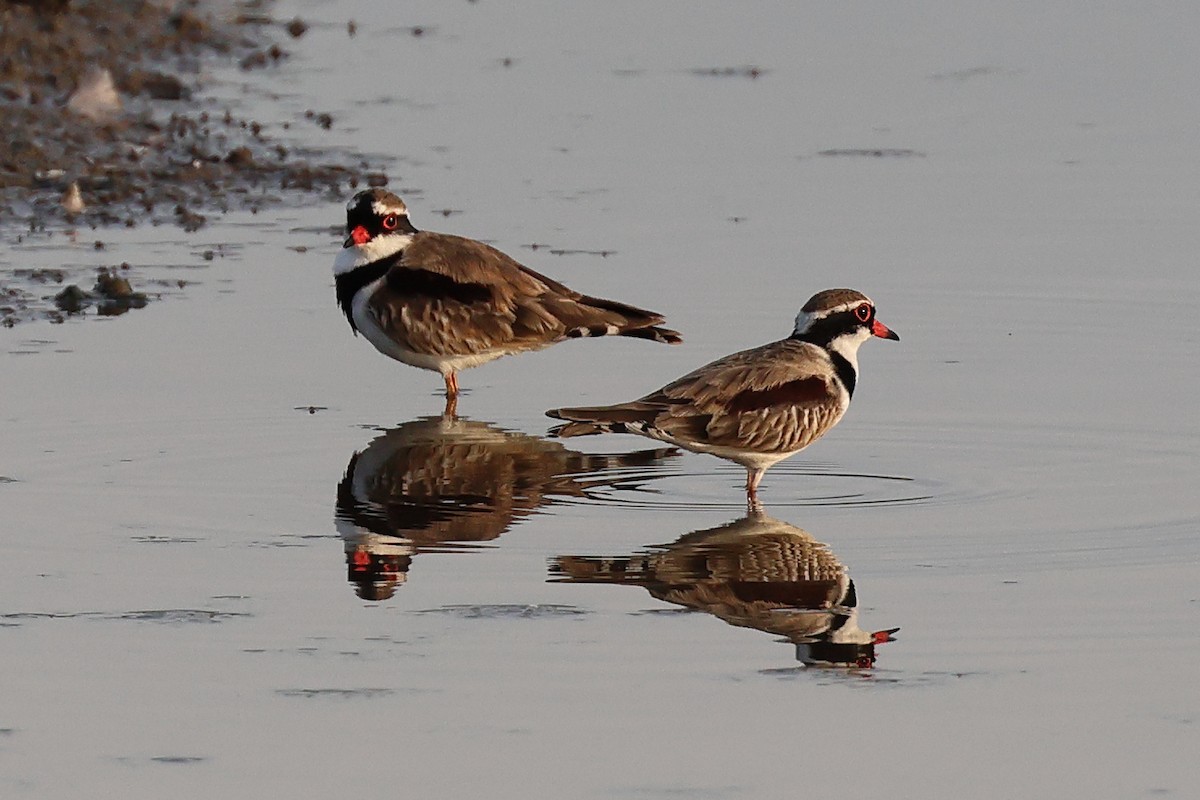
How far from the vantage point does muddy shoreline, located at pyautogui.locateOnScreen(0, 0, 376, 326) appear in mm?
13828

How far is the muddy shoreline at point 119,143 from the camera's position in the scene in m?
13.8

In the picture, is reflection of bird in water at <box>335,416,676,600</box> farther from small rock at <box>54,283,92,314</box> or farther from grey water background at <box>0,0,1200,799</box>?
small rock at <box>54,283,92,314</box>

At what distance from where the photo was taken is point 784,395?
9578 mm

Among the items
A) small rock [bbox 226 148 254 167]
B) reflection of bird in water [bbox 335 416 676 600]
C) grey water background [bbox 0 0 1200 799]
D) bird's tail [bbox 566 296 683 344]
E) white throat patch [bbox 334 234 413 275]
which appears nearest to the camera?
grey water background [bbox 0 0 1200 799]

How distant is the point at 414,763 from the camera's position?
6.20 m

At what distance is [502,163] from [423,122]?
62.1 inches

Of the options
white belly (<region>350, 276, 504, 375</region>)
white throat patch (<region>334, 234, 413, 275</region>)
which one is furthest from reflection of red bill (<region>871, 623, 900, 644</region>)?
white throat patch (<region>334, 234, 413, 275</region>)

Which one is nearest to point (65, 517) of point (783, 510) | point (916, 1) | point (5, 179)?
point (783, 510)

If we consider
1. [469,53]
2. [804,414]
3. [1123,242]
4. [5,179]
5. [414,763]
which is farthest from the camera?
[469,53]

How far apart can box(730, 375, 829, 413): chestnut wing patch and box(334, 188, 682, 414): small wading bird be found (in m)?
1.56

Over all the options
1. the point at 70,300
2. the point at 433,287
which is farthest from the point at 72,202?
the point at 433,287

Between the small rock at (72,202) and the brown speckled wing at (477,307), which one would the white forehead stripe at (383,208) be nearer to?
the brown speckled wing at (477,307)

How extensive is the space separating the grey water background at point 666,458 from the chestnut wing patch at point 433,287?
44cm

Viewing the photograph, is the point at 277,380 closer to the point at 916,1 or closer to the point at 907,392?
the point at 907,392
